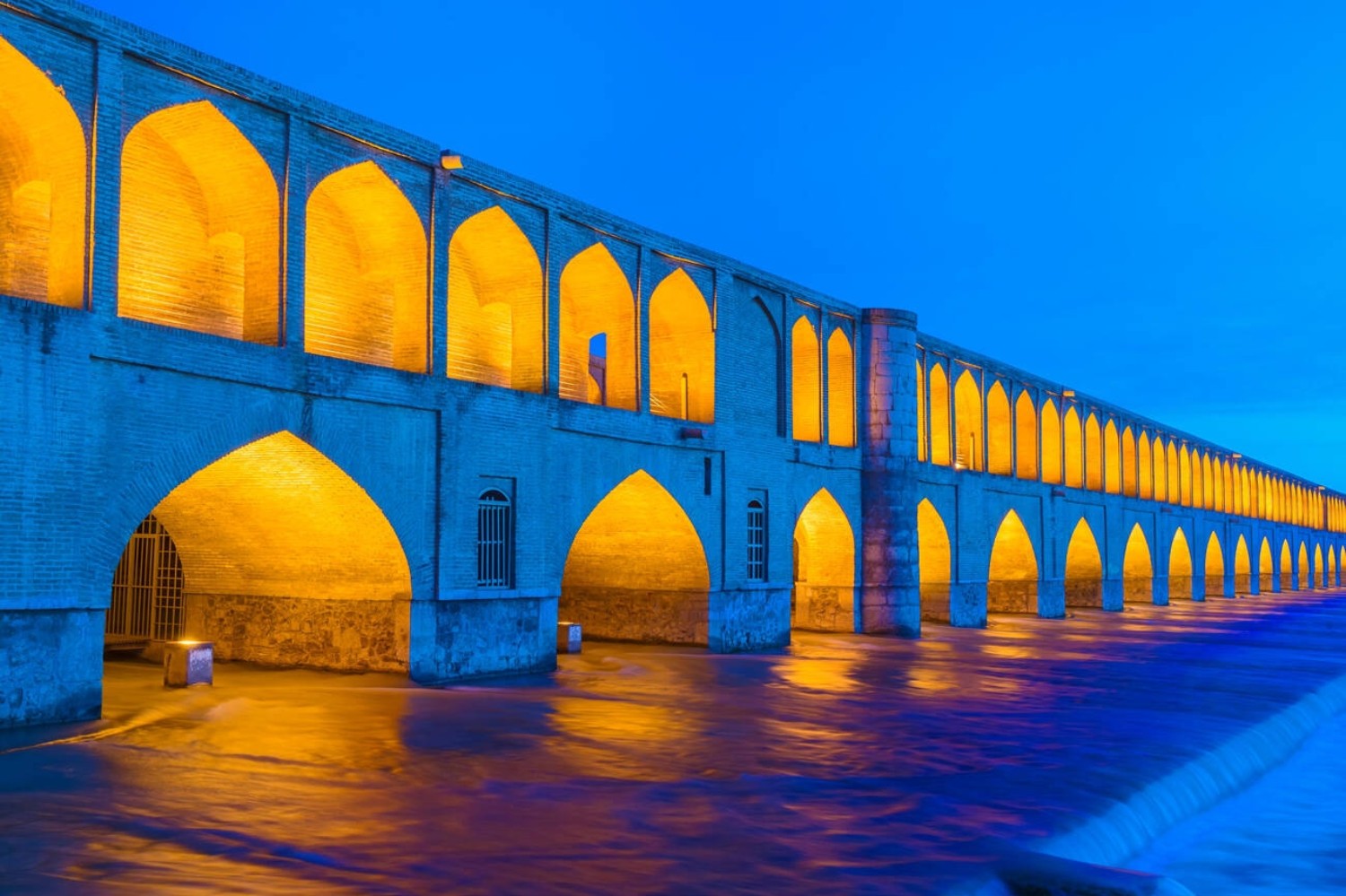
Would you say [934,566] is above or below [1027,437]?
below

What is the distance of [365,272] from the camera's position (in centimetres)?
1298

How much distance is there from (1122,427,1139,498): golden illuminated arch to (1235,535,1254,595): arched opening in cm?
1272

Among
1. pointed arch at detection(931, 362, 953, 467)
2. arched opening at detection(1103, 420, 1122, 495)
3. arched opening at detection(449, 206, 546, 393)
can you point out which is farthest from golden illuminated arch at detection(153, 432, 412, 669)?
arched opening at detection(1103, 420, 1122, 495)

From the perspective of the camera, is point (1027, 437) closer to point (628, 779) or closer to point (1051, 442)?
point (1051, 442)

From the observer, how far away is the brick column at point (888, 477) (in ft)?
62.8

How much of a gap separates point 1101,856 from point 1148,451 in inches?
1197

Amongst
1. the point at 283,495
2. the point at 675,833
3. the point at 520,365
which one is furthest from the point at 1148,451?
the point at 675,833

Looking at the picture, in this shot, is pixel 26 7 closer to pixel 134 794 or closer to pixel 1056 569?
pixel 134 794

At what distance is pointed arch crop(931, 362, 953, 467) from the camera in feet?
75.0

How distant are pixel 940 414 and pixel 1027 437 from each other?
15.1 feet

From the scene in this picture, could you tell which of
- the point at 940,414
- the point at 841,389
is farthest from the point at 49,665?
the point at 940,414

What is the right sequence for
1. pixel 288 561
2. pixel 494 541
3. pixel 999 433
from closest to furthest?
1. pixel 288 561
2. pixel 494 541
3. pixel 999 433

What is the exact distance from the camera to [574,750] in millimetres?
8297

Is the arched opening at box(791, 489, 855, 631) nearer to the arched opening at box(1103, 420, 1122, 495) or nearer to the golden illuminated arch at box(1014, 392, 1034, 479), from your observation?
the golden illuminated arch at box(1014, 392, 1034, 479)
